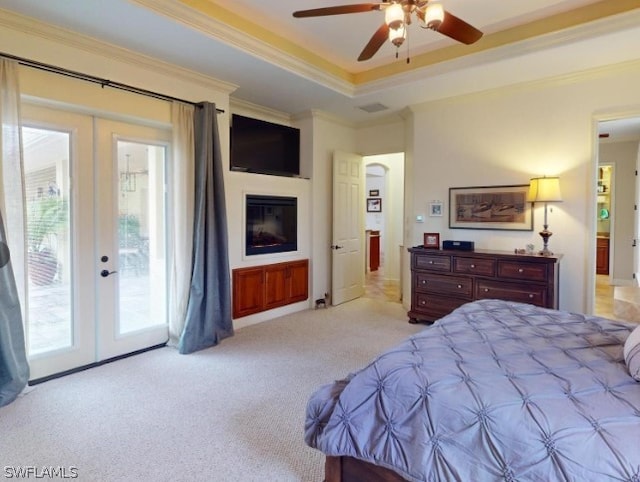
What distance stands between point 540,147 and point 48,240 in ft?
16.5

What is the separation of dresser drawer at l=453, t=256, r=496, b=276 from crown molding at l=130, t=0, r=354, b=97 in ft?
8.08

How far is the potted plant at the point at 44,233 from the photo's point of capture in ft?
9.98

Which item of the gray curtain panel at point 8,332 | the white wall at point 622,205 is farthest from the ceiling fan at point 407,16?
the white wall at point 622,205

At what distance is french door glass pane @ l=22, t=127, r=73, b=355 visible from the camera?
3.03m

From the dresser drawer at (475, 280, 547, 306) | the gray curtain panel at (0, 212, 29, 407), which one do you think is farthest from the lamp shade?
the gray curtain panel at (0, 212, 29, 407)

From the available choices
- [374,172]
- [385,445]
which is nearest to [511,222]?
[385,445]

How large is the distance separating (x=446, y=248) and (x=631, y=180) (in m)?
4.93

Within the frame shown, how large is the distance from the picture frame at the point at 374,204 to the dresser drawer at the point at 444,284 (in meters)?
5.95

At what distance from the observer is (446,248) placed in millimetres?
4516

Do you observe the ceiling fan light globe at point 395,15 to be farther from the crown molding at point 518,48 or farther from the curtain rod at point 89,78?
the curtain rod at point 89,78

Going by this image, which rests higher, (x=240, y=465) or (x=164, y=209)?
(x=164, y=209)

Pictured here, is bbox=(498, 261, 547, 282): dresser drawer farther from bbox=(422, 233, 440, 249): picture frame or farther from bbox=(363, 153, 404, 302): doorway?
bbox=(363, 153, 404, 302): doorway

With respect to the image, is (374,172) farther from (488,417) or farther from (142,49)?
(488,417)

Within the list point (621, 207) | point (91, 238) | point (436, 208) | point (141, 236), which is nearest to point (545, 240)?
point (436, 208)
